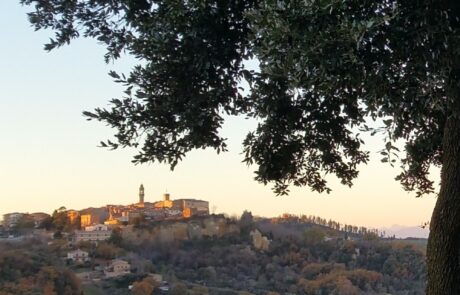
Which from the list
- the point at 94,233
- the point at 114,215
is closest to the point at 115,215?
the point at 114,215

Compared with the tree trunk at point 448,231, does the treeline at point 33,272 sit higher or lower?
lower

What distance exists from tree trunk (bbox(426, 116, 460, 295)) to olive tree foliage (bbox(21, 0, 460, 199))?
304 millimetres

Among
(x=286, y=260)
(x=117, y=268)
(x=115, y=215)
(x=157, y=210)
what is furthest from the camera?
(x=286, y=260)

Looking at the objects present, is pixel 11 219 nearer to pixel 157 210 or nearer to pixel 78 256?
pixel 78 256

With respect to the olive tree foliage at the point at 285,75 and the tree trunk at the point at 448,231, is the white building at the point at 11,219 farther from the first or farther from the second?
the tree trunk at the point at 448,231

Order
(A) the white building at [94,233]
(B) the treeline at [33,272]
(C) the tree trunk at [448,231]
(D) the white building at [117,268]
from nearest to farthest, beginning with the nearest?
(C) the tree trunk at [448,231] < (B) the treeline at [33,272] < (A) the white building at [94,233] < (D) the white building at [117,268]

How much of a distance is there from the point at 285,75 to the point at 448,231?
5.20 ft

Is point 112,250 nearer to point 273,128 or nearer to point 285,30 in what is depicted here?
point 273,128

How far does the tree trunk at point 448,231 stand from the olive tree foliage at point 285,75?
0.30m

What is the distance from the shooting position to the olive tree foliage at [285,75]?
3426 millimetres

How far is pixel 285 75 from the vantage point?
3.82 m

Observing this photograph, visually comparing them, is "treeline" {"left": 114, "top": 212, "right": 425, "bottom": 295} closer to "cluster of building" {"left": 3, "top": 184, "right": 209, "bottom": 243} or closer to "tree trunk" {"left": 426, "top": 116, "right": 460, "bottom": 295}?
"cluster of building" {"left": 3, "top": 184, "right": 209, "bottom": 243}

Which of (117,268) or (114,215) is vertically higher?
(114,215)

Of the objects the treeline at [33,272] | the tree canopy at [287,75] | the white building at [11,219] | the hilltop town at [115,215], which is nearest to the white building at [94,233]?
the hilltop town at [115,215]
